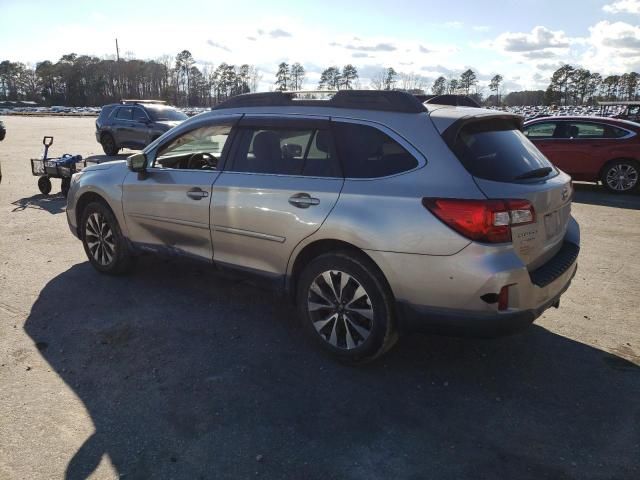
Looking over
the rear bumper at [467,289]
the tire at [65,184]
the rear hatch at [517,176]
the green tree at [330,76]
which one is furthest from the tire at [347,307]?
the green tree at [330,76]

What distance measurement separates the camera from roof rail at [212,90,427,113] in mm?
3449

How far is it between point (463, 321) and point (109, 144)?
16.6 meters

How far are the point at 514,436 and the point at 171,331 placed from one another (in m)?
2.63

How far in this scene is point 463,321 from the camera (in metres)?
3.09

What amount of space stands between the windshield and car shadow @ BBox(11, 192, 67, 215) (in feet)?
23.4

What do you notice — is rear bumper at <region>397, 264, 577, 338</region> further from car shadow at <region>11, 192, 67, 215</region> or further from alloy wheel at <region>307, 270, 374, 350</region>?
car shadow at <region>11, 192, 67, 215</region>

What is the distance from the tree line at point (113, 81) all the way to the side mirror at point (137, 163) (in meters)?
124

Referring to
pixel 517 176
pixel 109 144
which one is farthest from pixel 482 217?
pixel 109 144

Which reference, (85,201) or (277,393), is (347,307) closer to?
(277,393)

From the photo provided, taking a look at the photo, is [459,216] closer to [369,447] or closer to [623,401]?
[369,447]

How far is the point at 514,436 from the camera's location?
9.41 feet

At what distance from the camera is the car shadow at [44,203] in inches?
336

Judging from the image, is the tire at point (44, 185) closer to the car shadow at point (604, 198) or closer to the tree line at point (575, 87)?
the car shadow at point (604, 198)

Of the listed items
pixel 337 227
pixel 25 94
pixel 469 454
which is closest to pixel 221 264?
pixel 337 227
